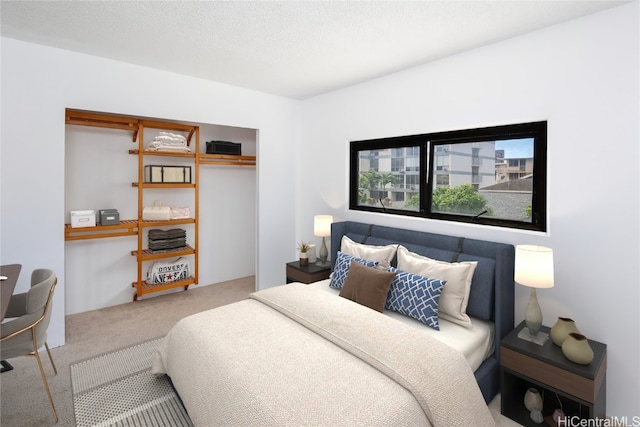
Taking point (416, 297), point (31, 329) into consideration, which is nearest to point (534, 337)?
point (416, 297)

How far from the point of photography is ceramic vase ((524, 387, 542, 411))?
2096mm

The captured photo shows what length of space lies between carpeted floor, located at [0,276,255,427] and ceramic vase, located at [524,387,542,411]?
9.24 feet

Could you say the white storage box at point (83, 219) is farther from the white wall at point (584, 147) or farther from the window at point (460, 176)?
the white wall at point (584, 147)

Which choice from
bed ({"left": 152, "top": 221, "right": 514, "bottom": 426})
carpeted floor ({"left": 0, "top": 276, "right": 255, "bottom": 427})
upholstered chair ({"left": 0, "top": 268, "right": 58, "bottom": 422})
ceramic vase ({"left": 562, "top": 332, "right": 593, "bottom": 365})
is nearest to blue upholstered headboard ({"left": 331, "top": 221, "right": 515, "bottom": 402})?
bed ({"left": 152, "top": 221, "right": 514, "bottom": 426})

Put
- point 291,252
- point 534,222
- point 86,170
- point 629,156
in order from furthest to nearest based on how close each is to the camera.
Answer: point 291,252
point 86,170
point 534,222
point 629,156

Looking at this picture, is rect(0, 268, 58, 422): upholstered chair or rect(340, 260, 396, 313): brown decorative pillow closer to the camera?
rect(0, 268, 58, 422): upholstered chair

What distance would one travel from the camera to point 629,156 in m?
2.04

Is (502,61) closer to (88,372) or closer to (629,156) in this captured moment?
(629,156)

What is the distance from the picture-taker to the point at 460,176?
299cm

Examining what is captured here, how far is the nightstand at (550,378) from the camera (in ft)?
5.94

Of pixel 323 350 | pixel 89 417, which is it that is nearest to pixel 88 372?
pixel 89 417

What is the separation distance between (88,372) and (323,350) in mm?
1976

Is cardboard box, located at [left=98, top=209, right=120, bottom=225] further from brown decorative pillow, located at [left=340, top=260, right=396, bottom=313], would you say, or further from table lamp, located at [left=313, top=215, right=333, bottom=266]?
brown decorative pillow, located at [left=340, top=260, right=396, bottom=313]

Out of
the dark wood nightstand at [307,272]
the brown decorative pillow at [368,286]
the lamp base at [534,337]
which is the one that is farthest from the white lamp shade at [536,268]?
the dark wood nightstand at [307,272]
